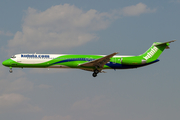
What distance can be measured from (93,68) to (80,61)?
216 centimetres

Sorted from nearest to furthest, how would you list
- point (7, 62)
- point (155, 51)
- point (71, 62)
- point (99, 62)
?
point (99, 62), point (71, 62), point (7, 62), point (155, 51)

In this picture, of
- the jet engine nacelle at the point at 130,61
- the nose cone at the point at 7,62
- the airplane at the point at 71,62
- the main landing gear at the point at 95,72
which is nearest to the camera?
the airplane at the point at 71,62

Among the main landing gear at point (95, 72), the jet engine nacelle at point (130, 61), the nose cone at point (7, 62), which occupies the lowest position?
the main landing gear at point (95, 72)

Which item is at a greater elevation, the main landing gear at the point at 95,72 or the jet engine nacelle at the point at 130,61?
the jet engine nacelle at the point at 130,61

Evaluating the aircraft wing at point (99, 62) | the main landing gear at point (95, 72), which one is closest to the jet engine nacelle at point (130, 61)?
the aircraft wing at point (99, 62)

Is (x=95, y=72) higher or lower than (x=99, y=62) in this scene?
lower

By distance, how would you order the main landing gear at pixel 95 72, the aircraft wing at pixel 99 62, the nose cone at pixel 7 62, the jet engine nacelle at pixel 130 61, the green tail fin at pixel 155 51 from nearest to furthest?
1. the aircraft wing at pixel 99 62
2. the jet engine nacelle at pixel 130 61
3. the nose cone at pixel 7 62
4. the main landing gear at pixel 95 72
5. the green tail fin at pixel 155 51

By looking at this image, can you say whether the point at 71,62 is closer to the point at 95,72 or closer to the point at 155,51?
the point at 95,72

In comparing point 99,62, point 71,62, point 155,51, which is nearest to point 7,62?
point 71,62

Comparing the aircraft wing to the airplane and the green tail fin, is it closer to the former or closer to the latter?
the airplane

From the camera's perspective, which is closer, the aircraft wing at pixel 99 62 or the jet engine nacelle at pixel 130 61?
the aircraft wing at pixel 99 62

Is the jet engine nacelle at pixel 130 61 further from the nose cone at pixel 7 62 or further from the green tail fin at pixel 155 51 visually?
the nose cone at pixel 7 62

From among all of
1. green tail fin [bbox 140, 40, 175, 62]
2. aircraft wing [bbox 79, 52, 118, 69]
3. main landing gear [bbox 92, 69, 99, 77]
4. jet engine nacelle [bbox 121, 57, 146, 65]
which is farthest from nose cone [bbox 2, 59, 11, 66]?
green tail fin [bbox 140, 40, 175, 62]

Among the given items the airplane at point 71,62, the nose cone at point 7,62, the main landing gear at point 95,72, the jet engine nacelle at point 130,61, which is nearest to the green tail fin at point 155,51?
the airplane at point 71,62
